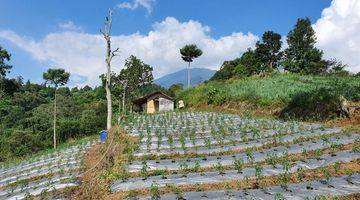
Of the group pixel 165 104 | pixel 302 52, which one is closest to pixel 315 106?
pixel 165 104

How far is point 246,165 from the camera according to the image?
1292cm

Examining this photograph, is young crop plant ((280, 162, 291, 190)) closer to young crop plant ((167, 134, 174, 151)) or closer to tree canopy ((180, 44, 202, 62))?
young crop plant ((167, 134, 174, 151))

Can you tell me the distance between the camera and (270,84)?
35.7 m

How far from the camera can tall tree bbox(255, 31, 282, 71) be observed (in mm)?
58978

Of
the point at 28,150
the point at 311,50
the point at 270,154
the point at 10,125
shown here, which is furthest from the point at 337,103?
the point at 10,125

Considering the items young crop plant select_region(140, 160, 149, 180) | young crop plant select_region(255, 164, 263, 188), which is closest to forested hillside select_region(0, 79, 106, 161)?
young crop plant select_region(140, 160, 149, 180)

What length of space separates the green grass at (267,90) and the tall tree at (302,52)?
15153 millimetres

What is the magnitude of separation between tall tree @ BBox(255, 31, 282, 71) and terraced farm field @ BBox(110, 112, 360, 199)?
41.3m

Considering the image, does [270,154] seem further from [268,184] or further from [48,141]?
[48,141]

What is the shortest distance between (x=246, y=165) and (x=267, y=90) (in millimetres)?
20121

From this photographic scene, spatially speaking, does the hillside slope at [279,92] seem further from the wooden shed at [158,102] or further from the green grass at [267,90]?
the wooden shed at [158,102]

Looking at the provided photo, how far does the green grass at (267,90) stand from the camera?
28534 millimetres

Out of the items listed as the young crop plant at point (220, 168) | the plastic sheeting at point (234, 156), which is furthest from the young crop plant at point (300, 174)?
the young crop plant at point (220, 168)

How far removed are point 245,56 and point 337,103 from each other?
1539 inches
